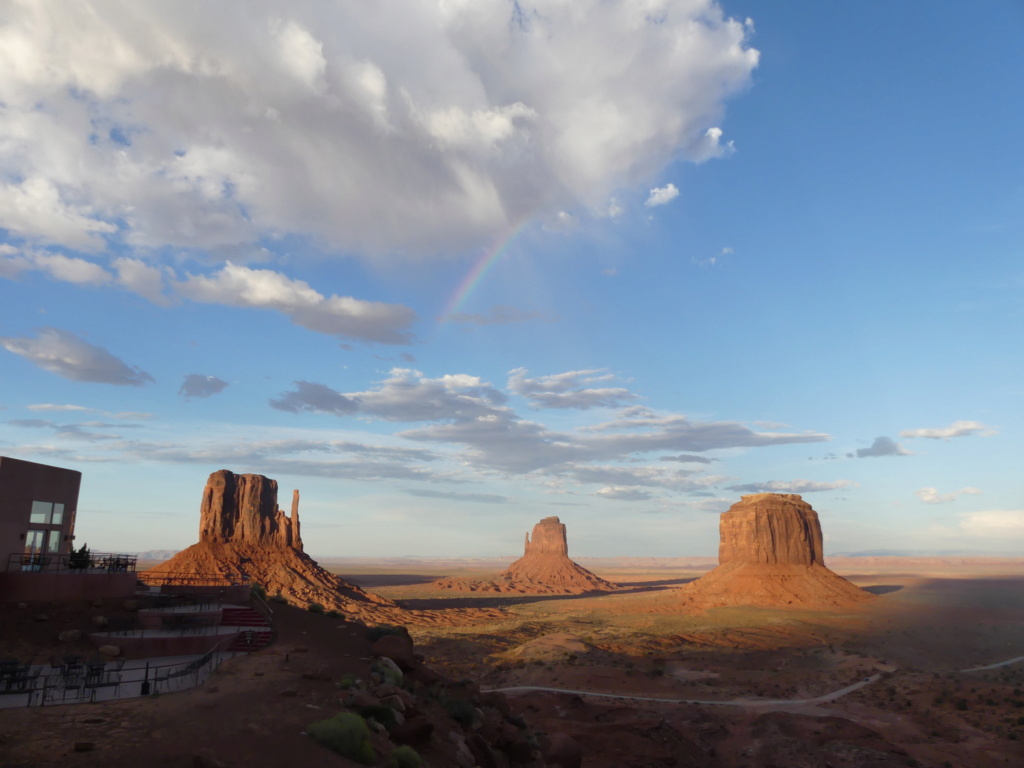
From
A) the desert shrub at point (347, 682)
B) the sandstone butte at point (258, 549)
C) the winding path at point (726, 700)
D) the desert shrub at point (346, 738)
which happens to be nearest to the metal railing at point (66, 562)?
the desert shrub at point (347, 682)

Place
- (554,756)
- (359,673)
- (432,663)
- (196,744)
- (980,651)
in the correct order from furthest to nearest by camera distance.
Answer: (980,651), (432,663), (554,756), (359,673), (196,744)

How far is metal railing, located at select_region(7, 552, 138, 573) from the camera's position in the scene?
2523 centimetres

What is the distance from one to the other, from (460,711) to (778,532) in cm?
10118

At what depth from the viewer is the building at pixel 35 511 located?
25.0 metres

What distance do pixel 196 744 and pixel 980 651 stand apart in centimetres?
7180

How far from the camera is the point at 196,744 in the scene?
41.8 ft

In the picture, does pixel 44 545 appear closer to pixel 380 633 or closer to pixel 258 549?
pixel 380 633

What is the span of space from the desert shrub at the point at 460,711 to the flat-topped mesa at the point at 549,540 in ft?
555

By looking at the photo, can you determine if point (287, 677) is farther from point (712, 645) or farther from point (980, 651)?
point (980, 651)

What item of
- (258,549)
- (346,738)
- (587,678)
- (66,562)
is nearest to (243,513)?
(258,549)

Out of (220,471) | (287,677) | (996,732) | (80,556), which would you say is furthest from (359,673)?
(220,471)

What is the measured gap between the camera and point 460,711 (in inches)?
794

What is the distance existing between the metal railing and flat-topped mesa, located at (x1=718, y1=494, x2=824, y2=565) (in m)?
101

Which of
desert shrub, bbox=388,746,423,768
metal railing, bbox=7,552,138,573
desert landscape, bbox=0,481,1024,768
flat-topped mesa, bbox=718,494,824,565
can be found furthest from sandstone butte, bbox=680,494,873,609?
desert shrub, bbox=388,746,423,768
